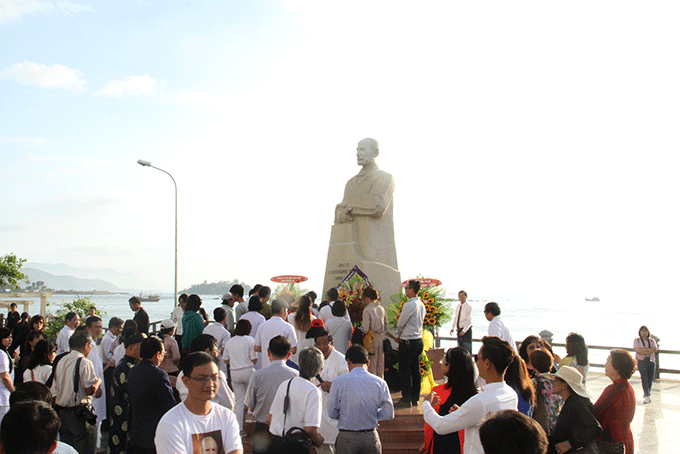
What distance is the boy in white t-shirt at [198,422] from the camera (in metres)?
3.06

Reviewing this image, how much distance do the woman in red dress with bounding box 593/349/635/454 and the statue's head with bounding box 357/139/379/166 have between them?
28.4 ft

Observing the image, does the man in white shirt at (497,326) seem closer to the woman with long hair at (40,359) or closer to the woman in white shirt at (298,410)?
the woman in white shirt at (298,410)

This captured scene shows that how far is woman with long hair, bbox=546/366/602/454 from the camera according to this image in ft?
13.8

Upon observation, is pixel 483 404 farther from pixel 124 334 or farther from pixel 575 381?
pixel 124 334

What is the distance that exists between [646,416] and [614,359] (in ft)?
19.4

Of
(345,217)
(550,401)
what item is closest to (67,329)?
(345,217)

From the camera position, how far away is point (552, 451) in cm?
431

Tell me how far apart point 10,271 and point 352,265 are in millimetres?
17807

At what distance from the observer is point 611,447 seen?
→ 4.59 metres

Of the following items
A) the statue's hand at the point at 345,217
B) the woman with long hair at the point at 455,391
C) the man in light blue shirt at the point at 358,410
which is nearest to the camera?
the woman with long hair at the point at 455,391

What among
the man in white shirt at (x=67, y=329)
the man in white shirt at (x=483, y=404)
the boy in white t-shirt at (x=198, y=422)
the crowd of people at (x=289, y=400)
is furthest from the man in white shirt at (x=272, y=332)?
the boy in white t-shirt at (x=198, y=422)

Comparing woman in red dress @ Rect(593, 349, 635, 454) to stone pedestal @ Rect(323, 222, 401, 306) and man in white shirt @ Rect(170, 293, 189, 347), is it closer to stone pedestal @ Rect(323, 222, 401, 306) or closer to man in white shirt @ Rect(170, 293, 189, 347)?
stone pedestal @ Rect(323, 222, 401, 306)

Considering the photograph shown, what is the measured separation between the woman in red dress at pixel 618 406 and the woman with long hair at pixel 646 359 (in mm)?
7228

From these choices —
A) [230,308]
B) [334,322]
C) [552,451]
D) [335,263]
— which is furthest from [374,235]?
[552,451]
